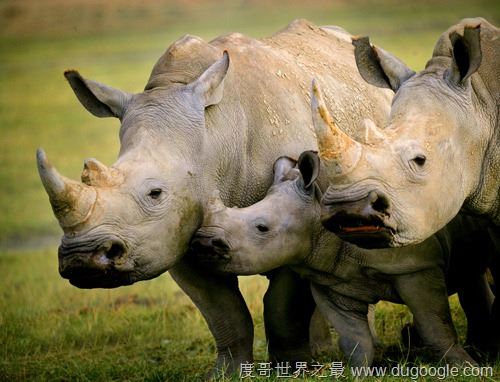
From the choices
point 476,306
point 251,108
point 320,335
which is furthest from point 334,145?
point 320,335

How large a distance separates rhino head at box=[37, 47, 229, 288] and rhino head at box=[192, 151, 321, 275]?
0.17 m

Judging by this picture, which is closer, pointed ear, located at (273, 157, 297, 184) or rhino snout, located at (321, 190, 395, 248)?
rhino snout, located at (321, 190, 395, 248)

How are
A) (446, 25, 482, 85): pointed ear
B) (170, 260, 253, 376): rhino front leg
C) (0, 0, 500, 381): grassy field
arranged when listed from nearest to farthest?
(446, 25, 482, 85): pointed ear → (170, 260, 253, 376): rhino front leg → (0, 0, 500, 381): grassy field

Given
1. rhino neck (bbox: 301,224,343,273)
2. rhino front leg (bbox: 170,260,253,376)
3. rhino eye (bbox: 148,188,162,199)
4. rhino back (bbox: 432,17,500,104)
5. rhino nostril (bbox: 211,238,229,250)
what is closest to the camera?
rhino eye (bbox: 148,188,162,199)

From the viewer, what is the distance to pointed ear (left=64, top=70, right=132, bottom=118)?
8180 millimetres

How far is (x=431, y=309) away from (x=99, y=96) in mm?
2894

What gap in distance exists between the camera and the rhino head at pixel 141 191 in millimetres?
7020

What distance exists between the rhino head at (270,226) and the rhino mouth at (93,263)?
2.22 ft

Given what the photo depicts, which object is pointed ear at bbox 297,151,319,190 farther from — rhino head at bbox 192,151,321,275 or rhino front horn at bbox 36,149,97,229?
rhino front horn at bbox 36,149,97,229

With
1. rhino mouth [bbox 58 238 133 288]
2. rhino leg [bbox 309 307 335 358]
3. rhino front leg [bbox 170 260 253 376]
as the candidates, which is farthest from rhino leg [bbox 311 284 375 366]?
rhino mouth [bbox 58 238 133 288]

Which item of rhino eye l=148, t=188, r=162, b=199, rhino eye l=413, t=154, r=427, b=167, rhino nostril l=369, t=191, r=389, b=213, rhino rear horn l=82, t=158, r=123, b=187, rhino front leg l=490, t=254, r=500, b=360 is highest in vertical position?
rhino rear horn l=82, t=158, r=123, b=187

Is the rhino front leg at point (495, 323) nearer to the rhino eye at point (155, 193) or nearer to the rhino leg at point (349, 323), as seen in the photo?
the rhino leg at point (349, 323)

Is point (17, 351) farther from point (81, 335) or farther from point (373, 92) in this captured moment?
point (373, 92)

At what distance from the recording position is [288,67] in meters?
8.73
